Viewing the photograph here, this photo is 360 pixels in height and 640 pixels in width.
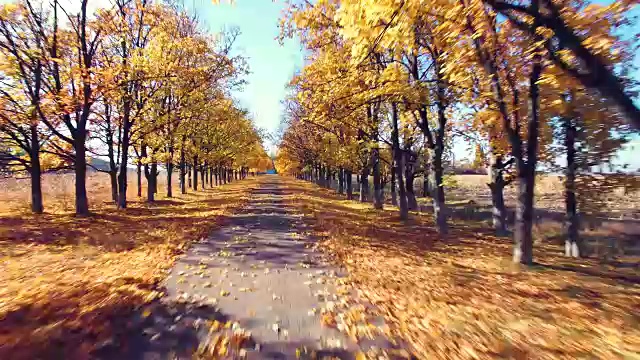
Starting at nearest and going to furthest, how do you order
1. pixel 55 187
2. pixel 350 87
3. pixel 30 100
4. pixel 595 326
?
pixel 595 326 → pixel 350 87 → pixel 30 100 → pixel 55 187

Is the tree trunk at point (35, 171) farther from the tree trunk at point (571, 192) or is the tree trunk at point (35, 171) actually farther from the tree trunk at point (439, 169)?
the tree trunk at point (571, 192)

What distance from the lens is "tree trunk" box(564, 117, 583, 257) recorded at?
8234 millimetres

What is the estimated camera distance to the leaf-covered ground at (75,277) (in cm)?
374

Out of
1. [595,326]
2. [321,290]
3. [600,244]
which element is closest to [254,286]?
[321,290]

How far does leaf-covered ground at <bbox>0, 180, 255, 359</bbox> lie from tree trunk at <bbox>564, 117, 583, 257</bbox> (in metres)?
9.46

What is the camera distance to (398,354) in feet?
11.4

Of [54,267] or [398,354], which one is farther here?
[54,267]

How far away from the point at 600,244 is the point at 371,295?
12.1 m

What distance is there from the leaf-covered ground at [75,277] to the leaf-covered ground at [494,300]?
3636mm

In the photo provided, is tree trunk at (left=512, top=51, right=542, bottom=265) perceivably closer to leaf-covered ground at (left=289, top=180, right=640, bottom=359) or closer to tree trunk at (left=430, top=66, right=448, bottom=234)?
leaf-covered ground at (left=289, top=180, right=640, bottom=359)

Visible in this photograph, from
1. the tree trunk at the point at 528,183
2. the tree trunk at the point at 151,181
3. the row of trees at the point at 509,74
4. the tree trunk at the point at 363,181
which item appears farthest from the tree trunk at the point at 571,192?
the tree trunk at the point at 151,181

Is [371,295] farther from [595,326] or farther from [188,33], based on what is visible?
[188,33]

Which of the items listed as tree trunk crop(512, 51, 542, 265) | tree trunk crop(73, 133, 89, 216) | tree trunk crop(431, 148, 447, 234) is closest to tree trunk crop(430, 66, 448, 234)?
tree trunk crop(431, 148, 447, 234)

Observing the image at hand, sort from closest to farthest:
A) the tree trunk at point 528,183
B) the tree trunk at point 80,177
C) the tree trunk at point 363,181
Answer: the tree trunk at point 528,183 → the tree trunk at point 80,177 → the tree trunk at point 363,181
